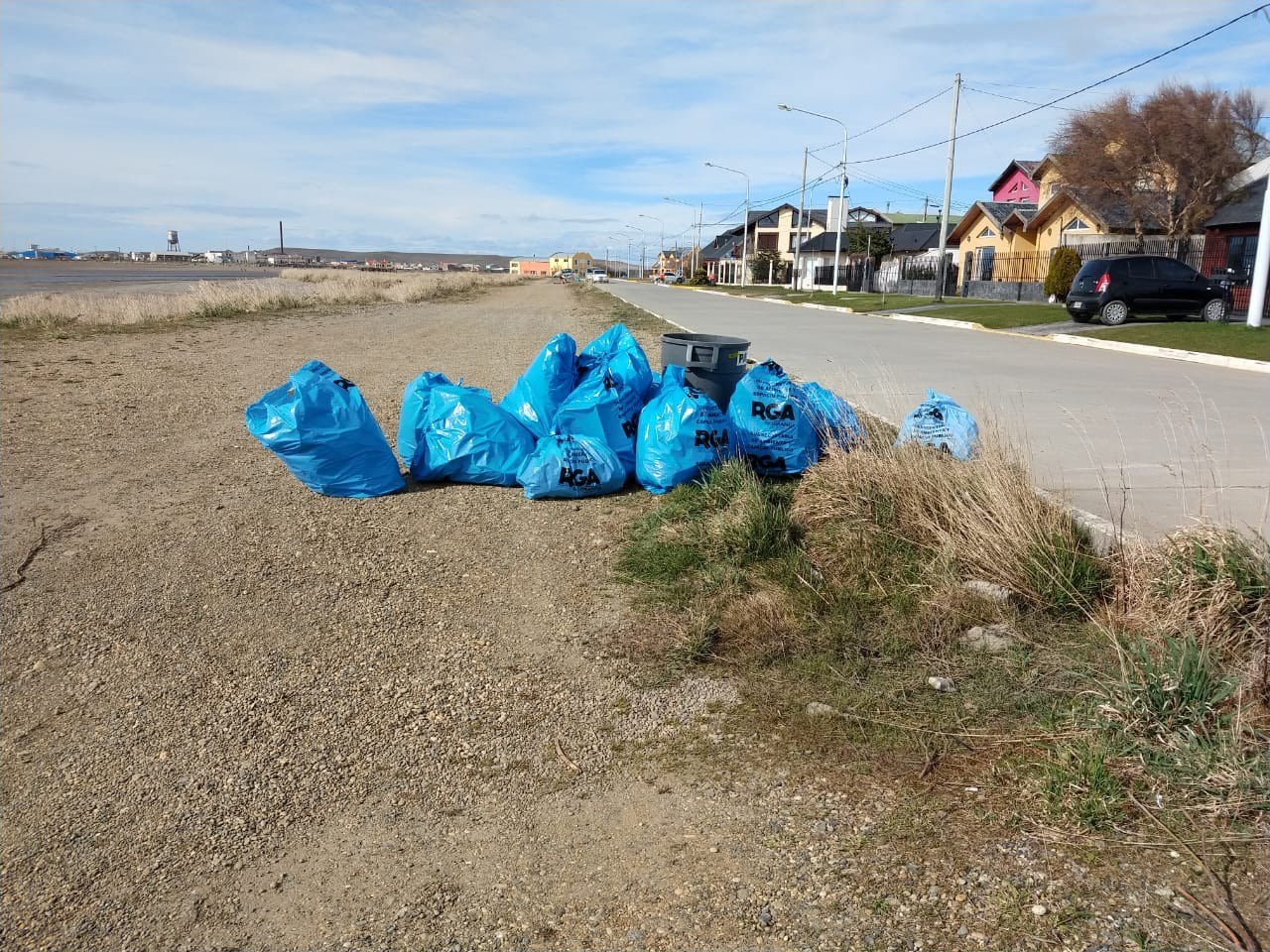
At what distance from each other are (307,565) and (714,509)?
2364mm

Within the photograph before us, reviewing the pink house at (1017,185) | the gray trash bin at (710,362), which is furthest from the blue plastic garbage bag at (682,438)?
the pink house at (1017,185)

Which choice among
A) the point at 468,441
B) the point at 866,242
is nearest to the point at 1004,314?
the point at 468,441

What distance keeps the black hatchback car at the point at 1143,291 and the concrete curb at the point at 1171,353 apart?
10.1 ft

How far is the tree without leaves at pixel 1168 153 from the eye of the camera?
103ft

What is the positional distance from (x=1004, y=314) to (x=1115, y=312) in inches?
178

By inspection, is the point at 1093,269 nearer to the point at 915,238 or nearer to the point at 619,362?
the point at 619,362

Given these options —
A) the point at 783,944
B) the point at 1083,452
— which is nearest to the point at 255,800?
the point at 783,944

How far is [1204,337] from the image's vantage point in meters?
18.0

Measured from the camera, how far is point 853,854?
2.64 metres

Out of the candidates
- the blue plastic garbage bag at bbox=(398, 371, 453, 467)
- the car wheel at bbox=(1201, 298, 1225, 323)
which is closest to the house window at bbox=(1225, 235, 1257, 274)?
the car wheel at bbox=(1201, 298, 1225, 323)

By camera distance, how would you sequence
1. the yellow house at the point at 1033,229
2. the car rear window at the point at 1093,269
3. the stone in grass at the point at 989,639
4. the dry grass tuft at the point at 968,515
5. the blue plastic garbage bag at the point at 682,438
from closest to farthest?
the stone in grass at the point at 989,639 → the dry grass tuft at the point at 968,515 → the blue plastic garbage bag at the point at 682,438 → the car rear window at the point at 1093,269 → the yellow house at the point at 1033,229

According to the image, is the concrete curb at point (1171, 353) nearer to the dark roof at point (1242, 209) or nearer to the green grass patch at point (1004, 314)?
the green grass patch at point (1004, 314)

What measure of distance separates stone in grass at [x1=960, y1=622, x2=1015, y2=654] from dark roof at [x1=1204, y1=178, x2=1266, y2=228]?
93.5ft

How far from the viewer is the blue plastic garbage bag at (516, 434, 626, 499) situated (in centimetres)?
615
